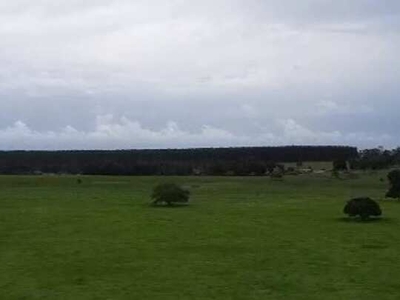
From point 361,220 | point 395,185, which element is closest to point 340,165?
point 395,185

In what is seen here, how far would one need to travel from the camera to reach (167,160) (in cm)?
17788

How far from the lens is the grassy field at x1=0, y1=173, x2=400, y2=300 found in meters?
24.6

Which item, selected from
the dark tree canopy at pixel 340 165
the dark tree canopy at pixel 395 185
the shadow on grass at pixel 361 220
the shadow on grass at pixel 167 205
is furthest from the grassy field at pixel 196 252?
the dark tree canopy at pixel 340 165

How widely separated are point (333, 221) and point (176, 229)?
1031cm

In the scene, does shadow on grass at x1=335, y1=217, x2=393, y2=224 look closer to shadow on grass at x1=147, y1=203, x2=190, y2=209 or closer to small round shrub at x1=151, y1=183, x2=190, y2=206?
shadow on grass at x1=147, y1=203, x2=190, y2=209

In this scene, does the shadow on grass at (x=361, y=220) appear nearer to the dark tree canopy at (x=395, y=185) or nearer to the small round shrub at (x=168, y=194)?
the small round shrub at (x=168, y=194)

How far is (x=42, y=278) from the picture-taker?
26562 mm

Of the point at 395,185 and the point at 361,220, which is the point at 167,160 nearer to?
the point at 395,185

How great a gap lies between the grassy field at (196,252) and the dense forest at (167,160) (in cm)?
7725

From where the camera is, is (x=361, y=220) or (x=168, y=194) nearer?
(x=361, y=220)

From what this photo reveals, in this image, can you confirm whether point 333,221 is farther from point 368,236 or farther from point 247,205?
point 247,205

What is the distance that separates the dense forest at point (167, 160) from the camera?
138625 millimetres

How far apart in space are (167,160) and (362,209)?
5171 inches

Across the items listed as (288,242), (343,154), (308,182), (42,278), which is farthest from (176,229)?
(343,154)
